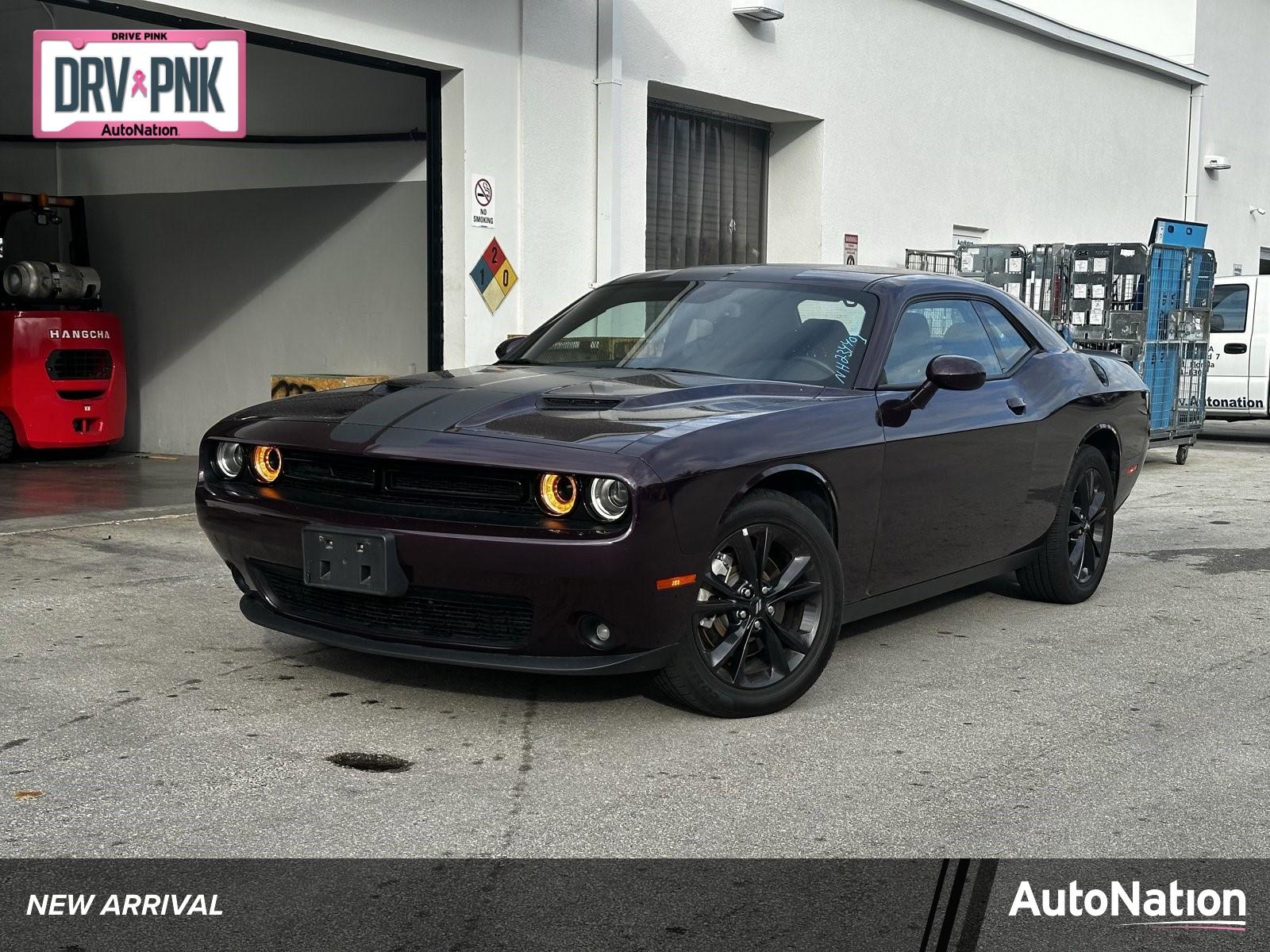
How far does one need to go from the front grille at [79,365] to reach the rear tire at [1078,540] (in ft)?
32.0

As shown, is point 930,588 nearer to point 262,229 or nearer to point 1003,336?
point 1003,336

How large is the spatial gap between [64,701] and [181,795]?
1183 millimetres

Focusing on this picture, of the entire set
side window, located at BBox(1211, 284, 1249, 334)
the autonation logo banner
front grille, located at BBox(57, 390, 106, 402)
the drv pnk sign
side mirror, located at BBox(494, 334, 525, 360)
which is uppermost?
the drv pnk sign

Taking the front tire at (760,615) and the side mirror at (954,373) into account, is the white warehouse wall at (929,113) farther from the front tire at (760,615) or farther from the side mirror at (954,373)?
the front tire at (760,615)

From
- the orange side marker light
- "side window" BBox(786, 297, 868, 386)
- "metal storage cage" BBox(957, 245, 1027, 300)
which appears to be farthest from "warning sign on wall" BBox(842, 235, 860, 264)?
the orange side marker light

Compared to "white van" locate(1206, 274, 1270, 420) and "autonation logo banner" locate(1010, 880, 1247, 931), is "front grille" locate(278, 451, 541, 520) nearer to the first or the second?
"autonation logo banner" locate(1010, 880, 1247, 931)

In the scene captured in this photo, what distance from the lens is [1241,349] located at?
16.4 metres

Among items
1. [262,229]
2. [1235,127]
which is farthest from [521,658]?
[1235,127]

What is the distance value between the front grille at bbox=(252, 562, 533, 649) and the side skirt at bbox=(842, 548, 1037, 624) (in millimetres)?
1253

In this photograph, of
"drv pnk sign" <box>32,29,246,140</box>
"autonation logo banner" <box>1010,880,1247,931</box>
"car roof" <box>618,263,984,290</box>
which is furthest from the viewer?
"drv pnk sign" <box>32,29,246,140</box>

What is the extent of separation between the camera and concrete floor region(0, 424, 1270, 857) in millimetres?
3658

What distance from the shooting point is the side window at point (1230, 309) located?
16.4 metres

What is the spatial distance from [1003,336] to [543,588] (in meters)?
2.94

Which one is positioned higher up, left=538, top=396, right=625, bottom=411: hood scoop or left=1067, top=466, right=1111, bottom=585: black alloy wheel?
left=538, top=396, right=625, bottom=411: hood scoop
